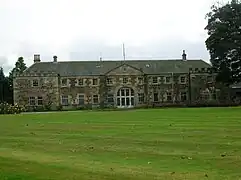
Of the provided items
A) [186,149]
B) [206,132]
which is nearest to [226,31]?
[206,132]

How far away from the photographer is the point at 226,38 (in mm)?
68062

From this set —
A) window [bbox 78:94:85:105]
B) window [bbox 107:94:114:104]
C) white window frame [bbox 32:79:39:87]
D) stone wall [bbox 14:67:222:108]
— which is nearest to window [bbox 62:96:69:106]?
stone wall [bbox 14:67:222:108]

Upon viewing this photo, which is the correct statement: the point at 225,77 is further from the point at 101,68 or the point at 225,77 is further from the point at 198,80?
the point at 101,68

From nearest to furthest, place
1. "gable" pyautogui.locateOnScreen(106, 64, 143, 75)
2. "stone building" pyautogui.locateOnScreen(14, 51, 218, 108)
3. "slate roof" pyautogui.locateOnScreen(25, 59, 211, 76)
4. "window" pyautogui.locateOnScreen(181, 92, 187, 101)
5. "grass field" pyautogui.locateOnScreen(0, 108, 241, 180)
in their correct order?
"grass field" pyautogui.locateOnScreen(0, 108, 241, 180)
"stone building" pyautogui.locateOnScreen(14, 51, 218, 108)
"slate roof" pyautogui.locateOnScreen(25, 59, 211, 76)
"gable" pyautogui.locateOnScreen(106, 64, 143, 75)
"window" pyautogui.locateOnScreen(181, 92, 187, 101)

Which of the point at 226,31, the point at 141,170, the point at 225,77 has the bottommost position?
the point at 141,170

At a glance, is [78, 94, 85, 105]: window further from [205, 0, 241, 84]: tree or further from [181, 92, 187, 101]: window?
[205, 0, 241, 84]: tree

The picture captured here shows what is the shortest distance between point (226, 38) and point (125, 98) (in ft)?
79.1

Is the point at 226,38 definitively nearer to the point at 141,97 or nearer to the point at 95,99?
the point at 141,97

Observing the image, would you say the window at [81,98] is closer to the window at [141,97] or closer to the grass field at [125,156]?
the window at [141,97]

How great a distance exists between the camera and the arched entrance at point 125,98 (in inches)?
3381

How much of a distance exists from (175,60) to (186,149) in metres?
76.8

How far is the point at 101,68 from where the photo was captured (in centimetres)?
8806

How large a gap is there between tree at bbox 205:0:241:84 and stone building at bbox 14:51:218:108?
44.4 feet

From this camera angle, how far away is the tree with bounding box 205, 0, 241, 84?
67.7m
